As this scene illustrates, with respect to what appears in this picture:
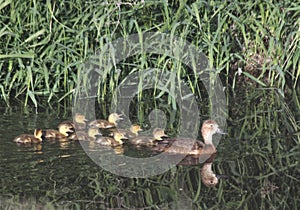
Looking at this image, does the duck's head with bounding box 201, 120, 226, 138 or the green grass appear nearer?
the duck's head with bounding box 201, 120, 226, 138

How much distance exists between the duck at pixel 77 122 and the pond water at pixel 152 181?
35cm

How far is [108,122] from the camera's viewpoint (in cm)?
793

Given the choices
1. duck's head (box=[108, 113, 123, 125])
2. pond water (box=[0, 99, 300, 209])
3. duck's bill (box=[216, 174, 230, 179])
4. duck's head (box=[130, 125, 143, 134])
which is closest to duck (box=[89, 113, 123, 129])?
duck's head (box=[108, 113, 123, 125])

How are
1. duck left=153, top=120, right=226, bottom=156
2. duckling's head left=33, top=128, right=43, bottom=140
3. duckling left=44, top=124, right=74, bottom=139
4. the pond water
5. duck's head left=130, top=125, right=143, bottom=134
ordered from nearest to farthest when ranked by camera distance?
the pond water → duck left=153, top=120, right=226, bottom=156 → duckling's head left=33, top=128, right=43, bottom=140 → duckling left=44, top=124, right=74, bottom=139 → duck's head left=130, top=125, right=143, bottom=134

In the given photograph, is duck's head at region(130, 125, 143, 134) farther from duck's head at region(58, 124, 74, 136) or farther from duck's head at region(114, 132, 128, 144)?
duck's head at region(58, 124, 74, 136)

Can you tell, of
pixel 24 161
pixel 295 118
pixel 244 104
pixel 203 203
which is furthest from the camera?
pixel 244 104

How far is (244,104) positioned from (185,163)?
1795 millimetres

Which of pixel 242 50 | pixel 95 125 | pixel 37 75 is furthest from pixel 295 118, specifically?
pixel 37 75

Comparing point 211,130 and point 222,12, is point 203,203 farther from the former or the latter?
point 222,12

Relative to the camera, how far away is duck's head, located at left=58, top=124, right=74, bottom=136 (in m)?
7.47

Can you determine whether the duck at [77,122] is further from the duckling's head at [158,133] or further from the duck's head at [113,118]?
the duckling's head at [158,133]

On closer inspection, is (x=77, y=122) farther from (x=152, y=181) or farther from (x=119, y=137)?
(x=152, y=181)

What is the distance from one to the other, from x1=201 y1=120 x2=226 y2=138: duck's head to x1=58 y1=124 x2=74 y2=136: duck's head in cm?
106

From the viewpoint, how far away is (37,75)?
28.3ft
